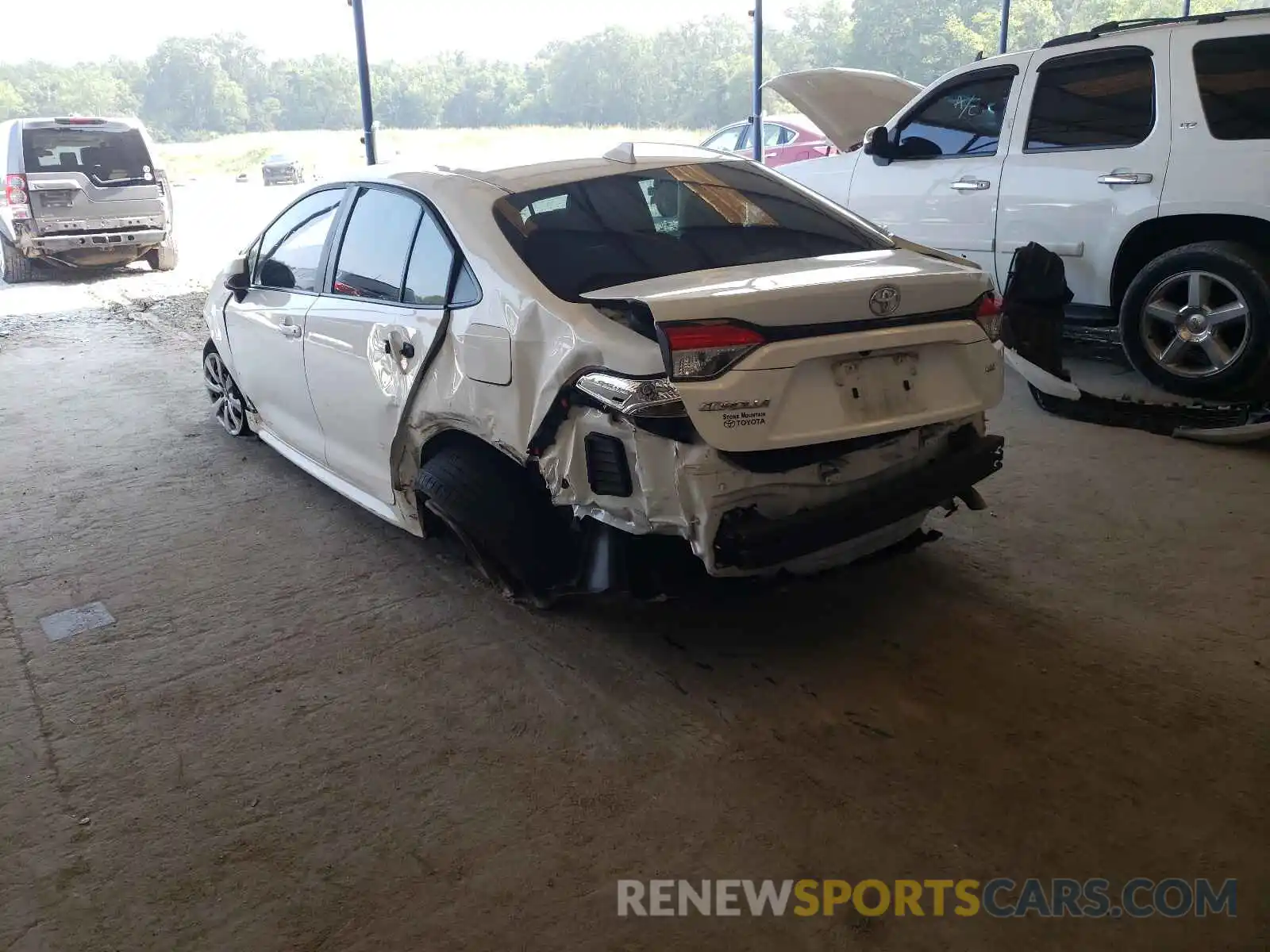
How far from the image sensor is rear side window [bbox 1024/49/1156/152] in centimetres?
553

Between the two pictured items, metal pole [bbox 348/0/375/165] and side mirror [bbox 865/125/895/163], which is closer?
side mirror [bbox 865/125/895/163]

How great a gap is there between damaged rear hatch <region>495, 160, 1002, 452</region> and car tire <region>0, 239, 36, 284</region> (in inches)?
436

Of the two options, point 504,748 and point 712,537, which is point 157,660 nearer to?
point 504,748

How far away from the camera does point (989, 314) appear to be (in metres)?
3.18

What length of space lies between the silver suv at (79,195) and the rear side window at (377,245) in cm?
946

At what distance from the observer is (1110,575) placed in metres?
3.66

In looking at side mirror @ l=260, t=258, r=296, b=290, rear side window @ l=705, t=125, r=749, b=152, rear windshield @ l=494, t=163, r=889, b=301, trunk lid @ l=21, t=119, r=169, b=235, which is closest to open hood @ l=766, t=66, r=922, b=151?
rear windshield @ l=494, t=163, r=889, b=301

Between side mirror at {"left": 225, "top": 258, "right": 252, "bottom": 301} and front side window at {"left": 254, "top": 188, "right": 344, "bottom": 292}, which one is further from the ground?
front side window at {"left": 254, "top": 188, "right": 344, "bottom": 292}

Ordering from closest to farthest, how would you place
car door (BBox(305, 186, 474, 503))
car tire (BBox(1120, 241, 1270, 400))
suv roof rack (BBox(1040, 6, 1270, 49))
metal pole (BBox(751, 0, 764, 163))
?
1. car door (BBox(305, 186, 474, 503))
2. car tire (BBox(1120, 241, 1270, 400))
3. suv roof rack (BBox(1040, 6, 1270, 49))
4. metal pole (BBox(751, 0, 764, 163))

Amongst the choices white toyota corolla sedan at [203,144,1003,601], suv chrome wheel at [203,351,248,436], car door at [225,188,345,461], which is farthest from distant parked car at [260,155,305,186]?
white toyota corolla sedan at [203,144,1003,601]

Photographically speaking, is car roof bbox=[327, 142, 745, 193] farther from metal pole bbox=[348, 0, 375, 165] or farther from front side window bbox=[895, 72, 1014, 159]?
metal pole bbox=[348, 0, 375, 165]

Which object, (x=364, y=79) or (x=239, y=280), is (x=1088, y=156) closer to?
(x=239, y=280)

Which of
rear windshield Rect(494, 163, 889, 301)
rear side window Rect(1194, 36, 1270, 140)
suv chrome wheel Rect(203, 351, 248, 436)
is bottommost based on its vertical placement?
suv chrome wheel Rect(203, 351, 248, 436)

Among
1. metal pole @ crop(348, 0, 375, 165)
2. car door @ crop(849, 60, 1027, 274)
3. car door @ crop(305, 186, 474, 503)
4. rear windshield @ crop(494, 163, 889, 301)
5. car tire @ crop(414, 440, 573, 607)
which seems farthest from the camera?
metal pole @ crop(348, 0, 375, 165)
